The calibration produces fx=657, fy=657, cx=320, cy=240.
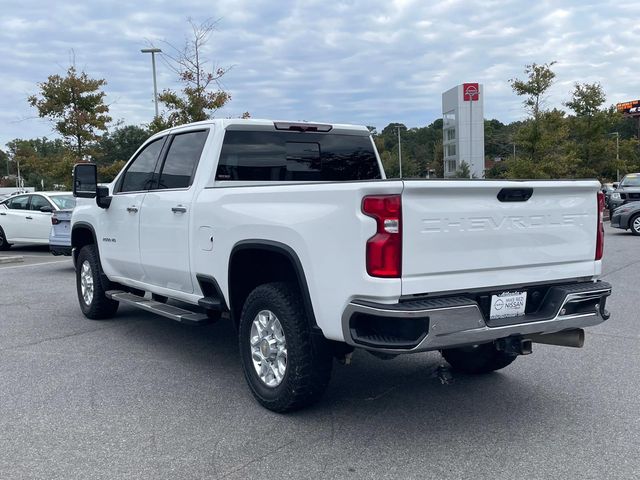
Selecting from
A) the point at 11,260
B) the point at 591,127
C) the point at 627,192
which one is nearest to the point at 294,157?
the point at 11,260

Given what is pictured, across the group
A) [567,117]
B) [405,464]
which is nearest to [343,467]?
[405,464]

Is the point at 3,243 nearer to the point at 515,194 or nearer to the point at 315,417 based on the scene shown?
the point at 315,417

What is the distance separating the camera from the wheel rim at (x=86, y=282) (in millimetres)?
7734

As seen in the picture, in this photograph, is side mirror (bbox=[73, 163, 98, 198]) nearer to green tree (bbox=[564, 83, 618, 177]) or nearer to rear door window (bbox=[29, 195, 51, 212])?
rear door window (bbox=[29, 195, 51, 212])

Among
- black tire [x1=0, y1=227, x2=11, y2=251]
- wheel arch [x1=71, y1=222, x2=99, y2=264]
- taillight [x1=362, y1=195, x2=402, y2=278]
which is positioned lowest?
black tire [x1=0, y1=227, x2=11, y2=251]

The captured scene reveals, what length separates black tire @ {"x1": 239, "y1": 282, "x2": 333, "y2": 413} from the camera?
4.27 metres

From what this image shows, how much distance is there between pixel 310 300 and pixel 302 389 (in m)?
0.63

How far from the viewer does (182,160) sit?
595cm

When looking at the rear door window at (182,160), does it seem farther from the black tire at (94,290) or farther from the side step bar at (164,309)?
the black tire at (94,290)

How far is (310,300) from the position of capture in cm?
413

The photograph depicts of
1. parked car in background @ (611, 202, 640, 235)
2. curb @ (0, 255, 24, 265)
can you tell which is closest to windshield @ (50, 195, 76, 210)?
curb @ (0, 255, 24, 265)

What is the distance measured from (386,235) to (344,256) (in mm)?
297

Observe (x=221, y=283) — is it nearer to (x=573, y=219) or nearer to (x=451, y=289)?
(x=451, y=289)

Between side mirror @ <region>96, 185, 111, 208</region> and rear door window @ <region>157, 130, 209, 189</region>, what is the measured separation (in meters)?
1.06
